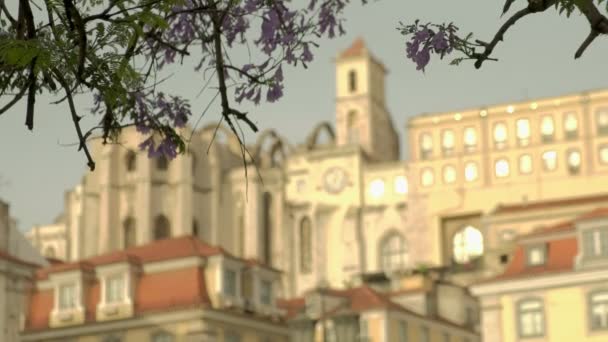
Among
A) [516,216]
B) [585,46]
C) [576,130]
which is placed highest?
[576,130]

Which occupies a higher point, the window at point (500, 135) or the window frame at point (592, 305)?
the window at point (500, 135)

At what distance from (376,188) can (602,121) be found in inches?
758

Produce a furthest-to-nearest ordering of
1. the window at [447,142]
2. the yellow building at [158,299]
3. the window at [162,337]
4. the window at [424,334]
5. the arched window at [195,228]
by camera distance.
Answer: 1. the arched window at [195,228]
2. the window at [447,142]
3. the window at [424,334]
4. the yellow building at [158,299]
5. the window at [162,337]

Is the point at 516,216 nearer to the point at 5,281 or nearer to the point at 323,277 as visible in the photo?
the point at 323,277

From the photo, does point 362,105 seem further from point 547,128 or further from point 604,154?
point 604,154

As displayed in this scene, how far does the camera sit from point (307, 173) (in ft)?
418

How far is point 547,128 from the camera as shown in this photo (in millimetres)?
118188

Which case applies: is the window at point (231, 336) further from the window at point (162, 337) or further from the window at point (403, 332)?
the window at point (403, 332)

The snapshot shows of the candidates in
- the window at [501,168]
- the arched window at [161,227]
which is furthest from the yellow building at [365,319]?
the arched window at [161,227]

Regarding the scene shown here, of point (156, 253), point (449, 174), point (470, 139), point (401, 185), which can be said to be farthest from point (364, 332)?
point (401, 185)

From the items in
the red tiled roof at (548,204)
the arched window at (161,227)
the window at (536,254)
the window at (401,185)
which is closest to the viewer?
the window at (536,254)

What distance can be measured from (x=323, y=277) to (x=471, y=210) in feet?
46.9

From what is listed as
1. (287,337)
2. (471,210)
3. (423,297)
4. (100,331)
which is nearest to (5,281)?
(100,331)

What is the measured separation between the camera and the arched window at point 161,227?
12818 centimetres
